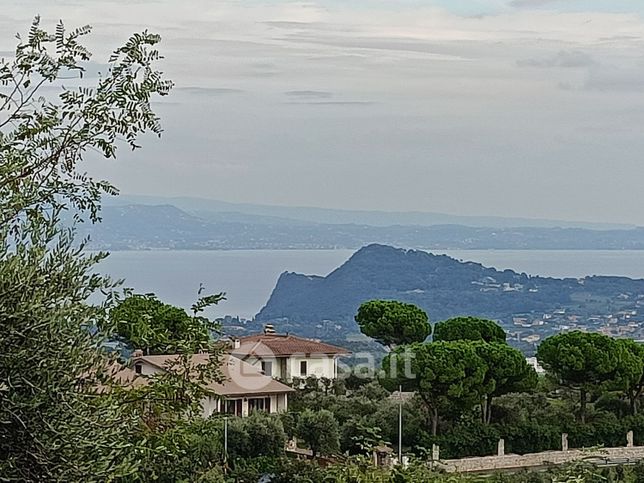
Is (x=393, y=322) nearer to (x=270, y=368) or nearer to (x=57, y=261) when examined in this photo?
(x=270, y=368)

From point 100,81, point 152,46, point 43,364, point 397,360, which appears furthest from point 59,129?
point 397,360

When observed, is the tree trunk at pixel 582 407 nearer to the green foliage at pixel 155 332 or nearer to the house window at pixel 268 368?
the house window at pixel 268 368

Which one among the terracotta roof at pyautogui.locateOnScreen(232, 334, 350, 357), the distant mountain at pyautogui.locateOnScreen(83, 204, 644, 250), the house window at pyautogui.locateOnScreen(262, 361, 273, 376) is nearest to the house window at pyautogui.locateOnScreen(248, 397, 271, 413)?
the terracotta roof at pyautogui.locateOnScreen(232, 334, 350, 357)

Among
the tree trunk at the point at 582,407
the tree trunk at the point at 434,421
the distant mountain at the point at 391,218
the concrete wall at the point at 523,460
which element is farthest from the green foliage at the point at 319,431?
the distant mountain at the point at 391,218

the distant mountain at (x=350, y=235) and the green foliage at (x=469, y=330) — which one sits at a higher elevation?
the distant mountain at (x=350, y=235)

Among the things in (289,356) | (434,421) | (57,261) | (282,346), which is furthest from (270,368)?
(57,261)

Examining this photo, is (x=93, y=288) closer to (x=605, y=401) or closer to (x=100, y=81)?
(x=100, y=81)
